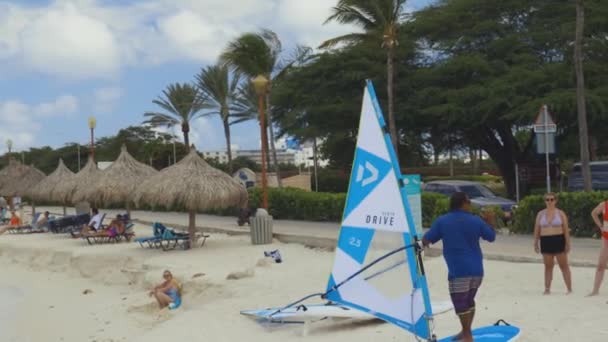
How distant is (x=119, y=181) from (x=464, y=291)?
693 inches

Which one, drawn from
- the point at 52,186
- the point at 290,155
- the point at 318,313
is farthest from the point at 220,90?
the point at 290,155

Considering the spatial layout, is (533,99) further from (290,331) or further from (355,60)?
(290,331)

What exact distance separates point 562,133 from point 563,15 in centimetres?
454

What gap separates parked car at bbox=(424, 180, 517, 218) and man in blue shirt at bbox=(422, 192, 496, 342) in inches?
531

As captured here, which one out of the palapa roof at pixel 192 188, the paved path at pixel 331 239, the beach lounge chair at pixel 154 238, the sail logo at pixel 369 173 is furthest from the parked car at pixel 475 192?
the sail logo at pixel 369 173

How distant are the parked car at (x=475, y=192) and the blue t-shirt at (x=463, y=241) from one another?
44.4 feet

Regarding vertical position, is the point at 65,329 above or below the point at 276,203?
below

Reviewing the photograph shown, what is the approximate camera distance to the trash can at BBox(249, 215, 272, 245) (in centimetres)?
1884

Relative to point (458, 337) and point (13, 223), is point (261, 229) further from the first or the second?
point (13, 223)

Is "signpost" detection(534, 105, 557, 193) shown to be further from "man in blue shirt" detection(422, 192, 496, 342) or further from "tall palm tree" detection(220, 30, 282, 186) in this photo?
"tall palm tree" detection(220, 30, 282, 186)

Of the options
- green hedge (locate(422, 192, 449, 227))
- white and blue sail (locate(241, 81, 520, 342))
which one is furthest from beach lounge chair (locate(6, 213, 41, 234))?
white and blue sail (locate(241, 81, 520, 342))

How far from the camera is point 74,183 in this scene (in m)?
26.9

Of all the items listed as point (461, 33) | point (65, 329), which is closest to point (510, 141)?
point (461, 33)

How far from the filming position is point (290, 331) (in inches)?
364
